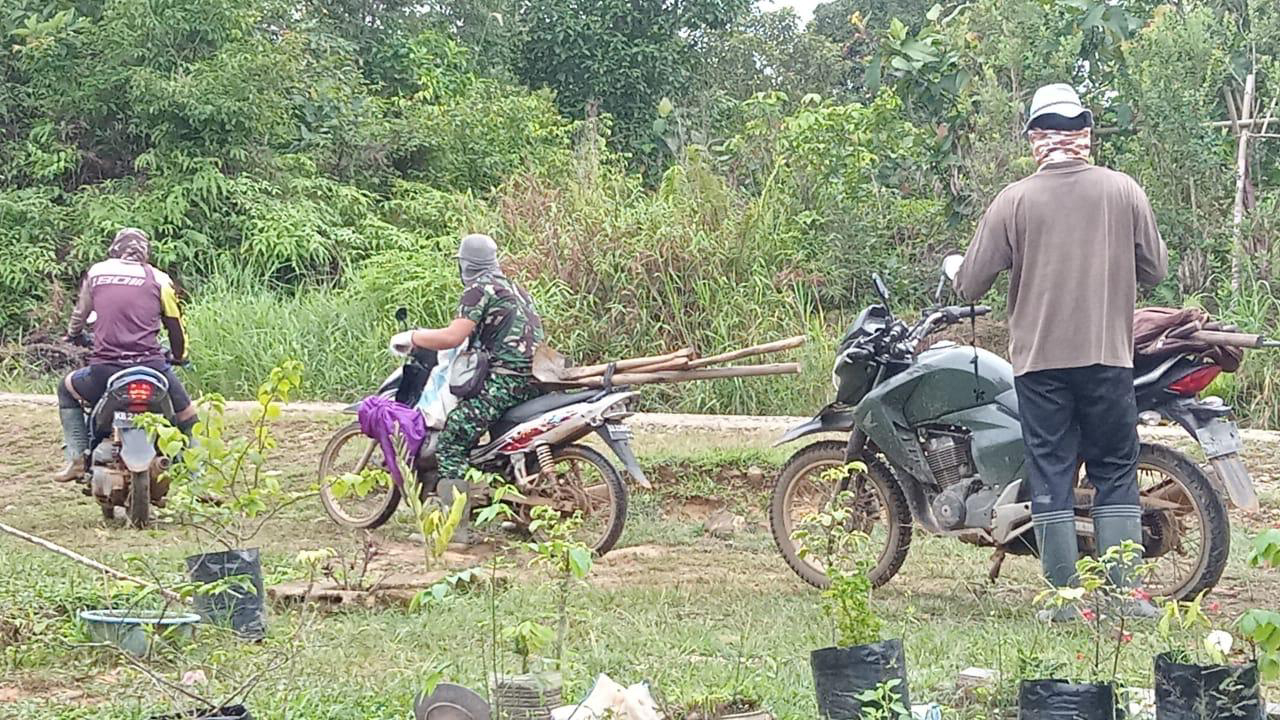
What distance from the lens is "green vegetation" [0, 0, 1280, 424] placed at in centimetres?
1184

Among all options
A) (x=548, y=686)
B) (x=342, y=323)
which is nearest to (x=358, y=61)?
(x=342, y=323)

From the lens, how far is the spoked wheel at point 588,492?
22.7 ft

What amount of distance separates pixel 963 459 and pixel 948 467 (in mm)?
67

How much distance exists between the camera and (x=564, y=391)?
7.36 metres

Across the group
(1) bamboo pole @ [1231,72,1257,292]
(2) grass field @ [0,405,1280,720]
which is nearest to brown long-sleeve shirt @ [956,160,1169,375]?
(2) grass field @ [0,405,1280,720]

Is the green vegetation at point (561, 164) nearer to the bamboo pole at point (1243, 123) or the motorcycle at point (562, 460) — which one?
the bamboo pole at point (1243, 123)

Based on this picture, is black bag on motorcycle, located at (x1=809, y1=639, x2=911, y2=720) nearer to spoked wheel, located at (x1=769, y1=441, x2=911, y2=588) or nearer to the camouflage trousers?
spoked wheel, located at (x1=769, y1=441, x2=911, y2=588)

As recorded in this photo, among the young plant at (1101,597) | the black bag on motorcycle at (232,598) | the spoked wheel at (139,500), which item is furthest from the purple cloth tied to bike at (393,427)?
the young plant at (1101,597)

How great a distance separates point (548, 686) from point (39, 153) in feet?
46.9

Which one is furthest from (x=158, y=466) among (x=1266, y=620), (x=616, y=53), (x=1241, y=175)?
(x=616, y=53)

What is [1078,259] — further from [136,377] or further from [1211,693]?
[136,377]

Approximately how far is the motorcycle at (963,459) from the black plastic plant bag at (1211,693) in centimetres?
194

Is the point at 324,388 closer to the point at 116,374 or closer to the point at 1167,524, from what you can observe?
the point at 116,374

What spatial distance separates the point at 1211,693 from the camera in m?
3.33
